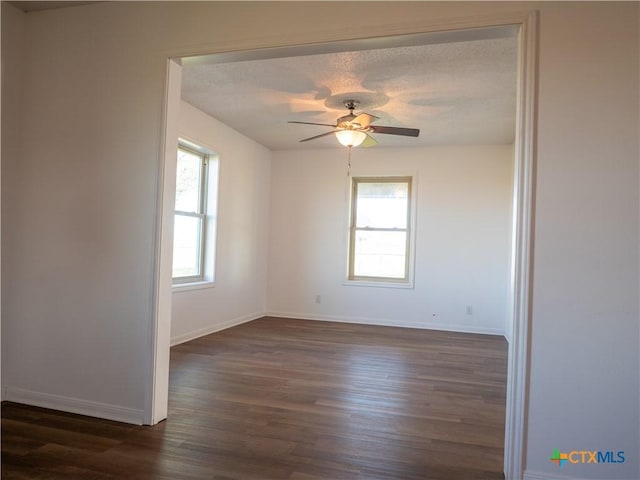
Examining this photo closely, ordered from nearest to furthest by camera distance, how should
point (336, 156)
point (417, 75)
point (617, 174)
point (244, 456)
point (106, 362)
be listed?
point (617, 174) → point (244, 456) → point (106, 362) → point (417, 75) → point (336, 156)

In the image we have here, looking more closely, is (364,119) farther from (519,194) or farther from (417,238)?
(417,238)

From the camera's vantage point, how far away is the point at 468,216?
5.80 meters

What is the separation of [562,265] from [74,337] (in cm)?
290

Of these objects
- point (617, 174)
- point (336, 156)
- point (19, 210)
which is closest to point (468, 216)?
point (336, 156)

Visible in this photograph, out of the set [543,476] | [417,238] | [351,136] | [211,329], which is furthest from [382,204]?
[543,476]

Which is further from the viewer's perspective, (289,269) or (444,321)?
(289,269)

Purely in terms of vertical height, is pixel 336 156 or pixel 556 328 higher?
pixel 336 156

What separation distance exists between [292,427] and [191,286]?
2.67 meters

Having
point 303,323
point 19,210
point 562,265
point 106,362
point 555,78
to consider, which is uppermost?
point 555,78

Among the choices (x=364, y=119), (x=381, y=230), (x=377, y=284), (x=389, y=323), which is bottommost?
(x=389, y=323)

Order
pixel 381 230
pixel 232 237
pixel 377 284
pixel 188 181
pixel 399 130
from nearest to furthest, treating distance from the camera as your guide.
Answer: pixel 399 130 < pixel 188 181 < pixel 232 237 < pixel 377 284 < pixel 381 230

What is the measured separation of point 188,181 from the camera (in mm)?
4898

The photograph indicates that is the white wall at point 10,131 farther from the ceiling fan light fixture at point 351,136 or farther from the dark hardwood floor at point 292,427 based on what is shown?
the ceiling fan light fixture at point 351,136

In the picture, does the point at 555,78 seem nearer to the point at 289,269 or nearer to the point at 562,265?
the point at 562,265
